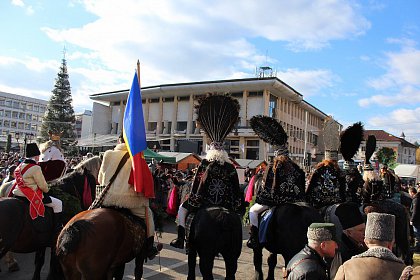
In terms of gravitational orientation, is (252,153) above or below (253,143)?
below

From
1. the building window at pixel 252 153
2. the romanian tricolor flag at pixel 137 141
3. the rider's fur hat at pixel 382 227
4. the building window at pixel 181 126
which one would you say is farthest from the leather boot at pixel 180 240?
the building window at pixel 181 126

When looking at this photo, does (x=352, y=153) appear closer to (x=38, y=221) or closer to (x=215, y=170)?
(x=215, y=170)

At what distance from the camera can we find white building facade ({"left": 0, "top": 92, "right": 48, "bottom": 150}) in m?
96.4

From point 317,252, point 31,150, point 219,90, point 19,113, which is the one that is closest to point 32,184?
point 31,150

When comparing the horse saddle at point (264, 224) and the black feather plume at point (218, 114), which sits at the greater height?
the black feather plume at point (218, 114)

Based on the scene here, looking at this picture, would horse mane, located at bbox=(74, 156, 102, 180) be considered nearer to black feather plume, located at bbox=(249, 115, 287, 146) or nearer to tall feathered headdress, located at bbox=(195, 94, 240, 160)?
tall feathered headdress, located at bbox=(195, 94, 240, 160)

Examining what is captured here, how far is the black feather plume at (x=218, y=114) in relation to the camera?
5805mm

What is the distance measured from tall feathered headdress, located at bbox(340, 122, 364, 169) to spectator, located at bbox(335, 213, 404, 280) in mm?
3931

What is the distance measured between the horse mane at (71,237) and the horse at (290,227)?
2.65 meters

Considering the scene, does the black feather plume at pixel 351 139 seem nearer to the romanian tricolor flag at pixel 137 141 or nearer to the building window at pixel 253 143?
the romanian tricolor flag at pixel 137 141

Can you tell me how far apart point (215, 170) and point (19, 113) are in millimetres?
107723

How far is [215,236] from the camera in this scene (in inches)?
194

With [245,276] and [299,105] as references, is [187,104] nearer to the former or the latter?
[299,105]

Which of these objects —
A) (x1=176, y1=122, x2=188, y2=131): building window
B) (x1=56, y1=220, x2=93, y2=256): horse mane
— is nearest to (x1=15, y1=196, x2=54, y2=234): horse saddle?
(x1=56, y1=220, x2=93, y2=256): horse mane
